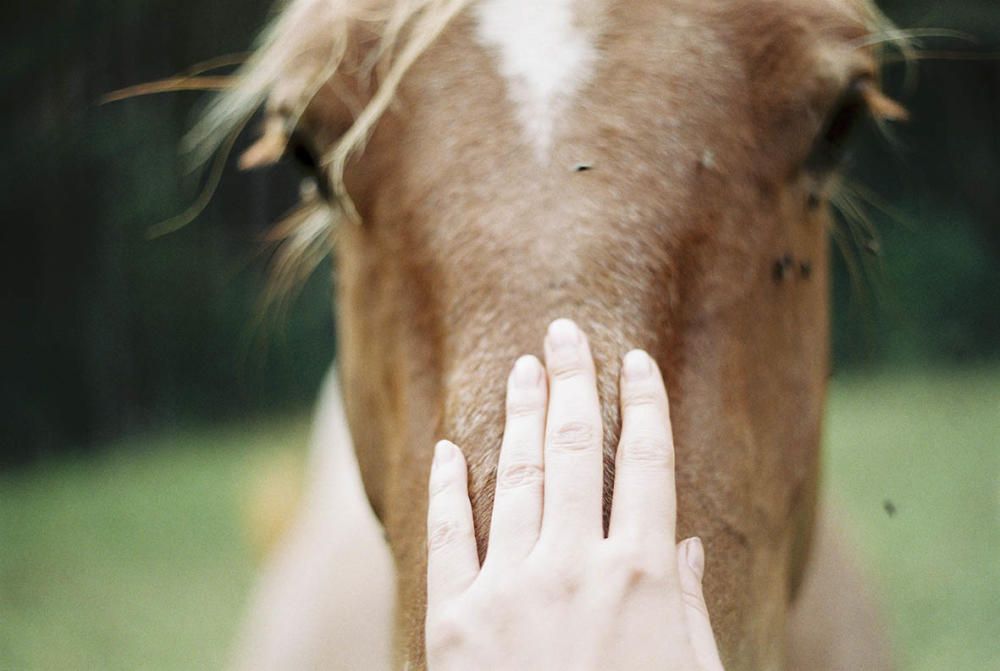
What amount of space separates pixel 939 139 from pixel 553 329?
5.25 m

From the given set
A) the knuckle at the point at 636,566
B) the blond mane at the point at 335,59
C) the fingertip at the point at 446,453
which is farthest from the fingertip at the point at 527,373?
the blond mane at the point at 335,59

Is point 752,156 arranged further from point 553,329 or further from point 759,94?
point 553,329

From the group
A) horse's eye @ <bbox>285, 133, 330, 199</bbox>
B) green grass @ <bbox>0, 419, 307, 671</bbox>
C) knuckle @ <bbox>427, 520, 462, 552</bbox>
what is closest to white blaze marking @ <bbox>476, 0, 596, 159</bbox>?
horse's eye @ <bbox>285, 133, 330, 199</bbox>

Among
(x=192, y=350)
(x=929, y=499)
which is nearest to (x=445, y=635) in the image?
(x=929, y=499)

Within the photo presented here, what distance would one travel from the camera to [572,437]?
1.03 meters

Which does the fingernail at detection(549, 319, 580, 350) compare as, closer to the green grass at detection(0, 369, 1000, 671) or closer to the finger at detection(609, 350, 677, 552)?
the finger at detection(609, 350, 677, 552)

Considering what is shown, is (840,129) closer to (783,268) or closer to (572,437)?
(783,268)

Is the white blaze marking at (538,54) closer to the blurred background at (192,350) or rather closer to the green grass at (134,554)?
the blurred background at (192,350)

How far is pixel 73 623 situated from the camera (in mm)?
4383

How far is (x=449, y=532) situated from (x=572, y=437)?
0.16m

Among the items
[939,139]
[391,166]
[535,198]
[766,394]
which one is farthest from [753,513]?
[939,139]

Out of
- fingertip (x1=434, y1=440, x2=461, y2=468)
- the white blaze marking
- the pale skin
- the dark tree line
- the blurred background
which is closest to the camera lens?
the pale skin

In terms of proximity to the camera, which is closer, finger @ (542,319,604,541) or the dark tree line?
finger @ (542,319,604,541)

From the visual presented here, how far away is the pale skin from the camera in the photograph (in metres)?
0.92
